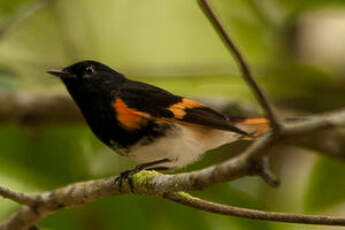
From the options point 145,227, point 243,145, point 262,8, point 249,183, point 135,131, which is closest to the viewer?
point 135,131

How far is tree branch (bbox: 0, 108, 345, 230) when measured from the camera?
1449 millimetres

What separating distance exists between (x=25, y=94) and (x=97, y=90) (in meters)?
1.38

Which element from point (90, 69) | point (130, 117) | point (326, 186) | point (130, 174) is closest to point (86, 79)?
point (90, 69)

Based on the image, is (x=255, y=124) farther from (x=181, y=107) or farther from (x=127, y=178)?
(x=127, y=178)

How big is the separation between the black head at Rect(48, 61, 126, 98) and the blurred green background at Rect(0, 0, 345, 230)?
0.72 m

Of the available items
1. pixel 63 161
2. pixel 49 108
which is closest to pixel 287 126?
pixel 63 161

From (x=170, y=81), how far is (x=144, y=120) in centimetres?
189

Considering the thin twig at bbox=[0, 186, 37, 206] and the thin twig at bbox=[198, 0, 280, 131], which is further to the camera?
the thin twig at bbox=[0, 186, 37, 206]

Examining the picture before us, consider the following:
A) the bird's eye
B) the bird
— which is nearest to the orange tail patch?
the bird

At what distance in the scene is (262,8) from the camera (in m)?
4.36

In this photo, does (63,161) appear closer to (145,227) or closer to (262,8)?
(145,227)

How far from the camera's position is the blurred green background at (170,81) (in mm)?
3467

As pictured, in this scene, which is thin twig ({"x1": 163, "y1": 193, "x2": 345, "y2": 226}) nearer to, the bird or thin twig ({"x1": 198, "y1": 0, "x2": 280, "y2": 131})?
thin twig ({"x1": 198, "y1": 0, "x2": 280, "y2": 131})

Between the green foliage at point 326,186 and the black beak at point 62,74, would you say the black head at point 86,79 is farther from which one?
the green foliage at point 326,186
